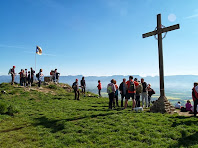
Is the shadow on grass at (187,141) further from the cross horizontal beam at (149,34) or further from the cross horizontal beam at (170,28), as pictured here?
the cross horizontal beam at (149,34)

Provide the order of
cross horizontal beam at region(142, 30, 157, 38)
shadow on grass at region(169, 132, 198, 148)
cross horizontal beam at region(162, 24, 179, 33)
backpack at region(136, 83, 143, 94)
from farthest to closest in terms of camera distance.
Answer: backpack at region(136, 83, 143, 94), cross horizontal beam at region(142, 30, 157, 38), cross horizontal beam at region(162, 24, 179, 33), shadow on grass at region(169, 132, 198, 148)

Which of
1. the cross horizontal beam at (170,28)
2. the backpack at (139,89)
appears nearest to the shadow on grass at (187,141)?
the backpack at (139,89)

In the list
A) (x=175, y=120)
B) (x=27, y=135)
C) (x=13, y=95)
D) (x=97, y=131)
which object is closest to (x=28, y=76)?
(x=13, y=95)

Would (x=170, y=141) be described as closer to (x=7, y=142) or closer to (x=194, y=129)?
(x=194, y=129)

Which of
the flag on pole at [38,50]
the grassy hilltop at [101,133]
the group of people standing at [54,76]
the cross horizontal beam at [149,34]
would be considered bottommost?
the grassy hilltop at [101,133]

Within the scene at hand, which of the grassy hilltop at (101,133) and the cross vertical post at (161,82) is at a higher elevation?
the cross vertical post at (161,82)

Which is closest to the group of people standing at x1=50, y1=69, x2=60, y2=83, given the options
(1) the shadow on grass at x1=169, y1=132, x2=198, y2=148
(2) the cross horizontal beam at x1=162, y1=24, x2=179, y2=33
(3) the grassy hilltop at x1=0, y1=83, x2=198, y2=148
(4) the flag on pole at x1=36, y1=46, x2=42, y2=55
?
(4) the flag on pole at x1=36, y1=46, x2=42, y2=55

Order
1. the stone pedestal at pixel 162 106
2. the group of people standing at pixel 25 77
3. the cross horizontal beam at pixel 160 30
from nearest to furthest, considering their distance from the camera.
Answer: the cross horizontal beam at pixel 160 30
the stone pedestal at pixel 162 106
the group of people standing at pixel 25 77

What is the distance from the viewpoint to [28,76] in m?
25.2

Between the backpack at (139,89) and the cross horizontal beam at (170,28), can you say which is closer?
the cross horizontal beam at (170,28)

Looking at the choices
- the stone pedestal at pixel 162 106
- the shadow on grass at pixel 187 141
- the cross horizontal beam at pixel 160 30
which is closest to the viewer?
the shadow on grass at pixel 187 141

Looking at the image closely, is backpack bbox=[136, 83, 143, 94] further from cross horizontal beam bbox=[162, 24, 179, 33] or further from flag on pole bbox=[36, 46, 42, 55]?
flag on pole bbox=[36, 46, 42, 55]

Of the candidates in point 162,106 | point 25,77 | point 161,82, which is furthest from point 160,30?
point 25,77

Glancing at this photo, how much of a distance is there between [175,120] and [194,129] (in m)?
1.68
